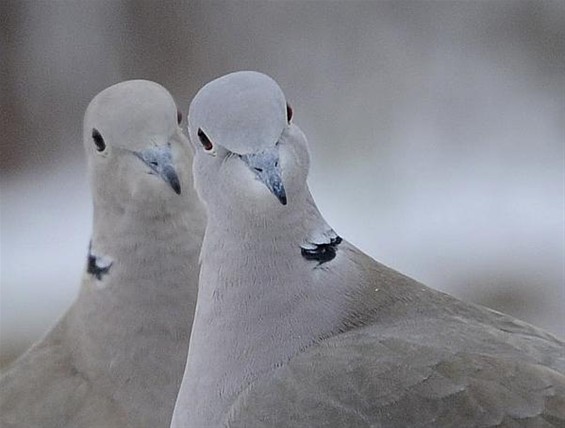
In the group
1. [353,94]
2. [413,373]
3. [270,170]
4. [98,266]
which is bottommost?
[413,373]

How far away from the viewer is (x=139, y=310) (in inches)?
72.7

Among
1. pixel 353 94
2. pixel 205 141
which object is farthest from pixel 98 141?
pixel 353 94

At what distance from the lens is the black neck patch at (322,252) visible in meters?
1.55

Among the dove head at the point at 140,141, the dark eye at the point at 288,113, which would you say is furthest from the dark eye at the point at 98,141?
the dark eye at the point at 288,113

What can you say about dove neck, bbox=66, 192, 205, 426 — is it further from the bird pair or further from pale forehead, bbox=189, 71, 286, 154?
pale forehead, bbox=189, 71, 286, 154

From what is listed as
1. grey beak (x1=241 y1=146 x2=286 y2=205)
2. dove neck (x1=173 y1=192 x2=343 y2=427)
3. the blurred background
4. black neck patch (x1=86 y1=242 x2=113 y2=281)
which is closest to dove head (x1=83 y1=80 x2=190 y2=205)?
black neck patch (x1=86 y1=242 x2=113 y2=281)

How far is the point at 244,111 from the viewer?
1.44 meters

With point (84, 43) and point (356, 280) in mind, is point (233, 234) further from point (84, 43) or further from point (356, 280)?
point (84, 43)

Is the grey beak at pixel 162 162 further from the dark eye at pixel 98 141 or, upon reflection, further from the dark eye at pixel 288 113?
the dark eye at pixel 288 113

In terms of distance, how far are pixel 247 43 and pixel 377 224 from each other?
688 mm

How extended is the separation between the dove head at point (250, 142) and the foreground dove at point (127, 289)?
A: 257mm

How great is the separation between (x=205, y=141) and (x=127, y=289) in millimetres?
406

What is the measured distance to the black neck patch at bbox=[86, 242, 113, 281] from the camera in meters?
1.87

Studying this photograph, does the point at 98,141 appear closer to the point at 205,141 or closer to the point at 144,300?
the point at 144,300
